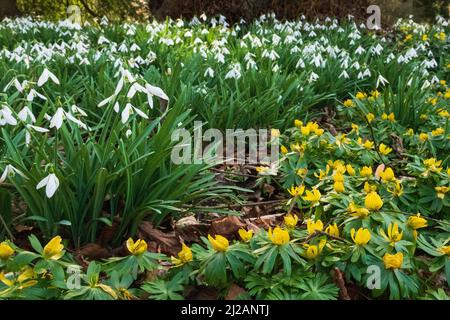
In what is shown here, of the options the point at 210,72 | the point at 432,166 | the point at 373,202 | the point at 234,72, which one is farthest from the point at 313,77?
the point at 373,202

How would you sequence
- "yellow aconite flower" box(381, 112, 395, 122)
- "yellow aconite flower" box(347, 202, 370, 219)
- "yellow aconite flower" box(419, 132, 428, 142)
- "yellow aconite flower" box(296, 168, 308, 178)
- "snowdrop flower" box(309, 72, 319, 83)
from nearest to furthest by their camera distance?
1. "yellow aconite flower" box(347, 202, 370, 219)
2. "yellow aconite flower" box(296, 168, 308, 178)
3. "yellow aconite flower" box(419, 132, 428, 142)
4. "yellow aconite flower" box(381, 112, 395, 122)
5. "snowdrop flower" box(309, 72, 319, 83)

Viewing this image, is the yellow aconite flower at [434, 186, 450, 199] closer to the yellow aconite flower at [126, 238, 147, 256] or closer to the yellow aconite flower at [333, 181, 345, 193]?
the yellow aconite flower at [333, 181, 345, 193]

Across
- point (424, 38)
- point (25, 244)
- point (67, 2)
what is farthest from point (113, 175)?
point (67, 2)

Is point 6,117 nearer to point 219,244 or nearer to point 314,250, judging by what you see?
point 219,244

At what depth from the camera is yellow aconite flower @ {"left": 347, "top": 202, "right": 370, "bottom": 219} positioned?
168cm

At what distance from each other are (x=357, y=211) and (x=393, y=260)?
26cm

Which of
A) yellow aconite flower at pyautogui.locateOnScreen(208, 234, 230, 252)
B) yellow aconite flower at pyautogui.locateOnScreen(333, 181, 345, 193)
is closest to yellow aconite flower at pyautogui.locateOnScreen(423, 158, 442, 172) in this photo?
yellow aconite flower at pyautogui.locateOnScreen(333, 181, 345, 193)

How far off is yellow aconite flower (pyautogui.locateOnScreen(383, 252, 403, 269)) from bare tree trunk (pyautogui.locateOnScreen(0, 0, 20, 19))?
34.9ft

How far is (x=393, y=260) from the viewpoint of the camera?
4.86 ft

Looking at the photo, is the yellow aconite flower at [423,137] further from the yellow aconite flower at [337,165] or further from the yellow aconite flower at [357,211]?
the yellow aconite flower at [357,211]

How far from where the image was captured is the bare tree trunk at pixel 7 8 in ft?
34.4

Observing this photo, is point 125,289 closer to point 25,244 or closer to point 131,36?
point 25,244

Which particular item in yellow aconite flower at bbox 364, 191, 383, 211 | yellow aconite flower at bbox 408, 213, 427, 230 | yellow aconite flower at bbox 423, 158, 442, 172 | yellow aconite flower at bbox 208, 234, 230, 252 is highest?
yellow aconite flower at bbox 423, 158, 442, 172

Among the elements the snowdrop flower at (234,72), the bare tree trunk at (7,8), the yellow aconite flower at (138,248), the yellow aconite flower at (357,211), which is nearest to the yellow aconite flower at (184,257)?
the yellow aconite flower at (138,248)
